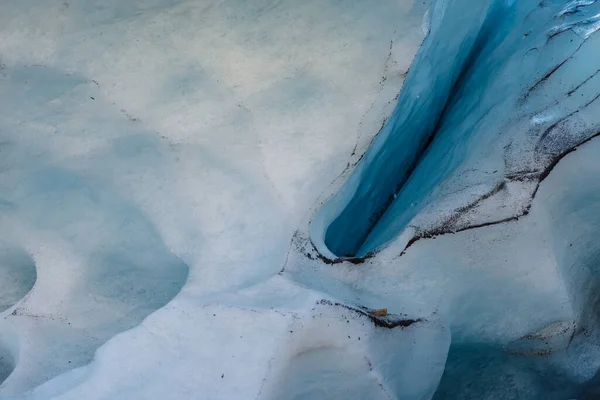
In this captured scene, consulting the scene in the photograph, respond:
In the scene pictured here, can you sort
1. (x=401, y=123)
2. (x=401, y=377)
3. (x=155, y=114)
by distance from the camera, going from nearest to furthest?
1. (x=401, y=377)
2. (x=155, y=114)
3. (x=401, y=123)

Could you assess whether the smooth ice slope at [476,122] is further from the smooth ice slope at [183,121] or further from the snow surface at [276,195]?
the smooth ice slope at [183,121]

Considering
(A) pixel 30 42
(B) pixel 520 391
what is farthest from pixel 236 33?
(B) pixel 520 391

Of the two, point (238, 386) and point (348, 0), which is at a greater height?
point (348, 0)

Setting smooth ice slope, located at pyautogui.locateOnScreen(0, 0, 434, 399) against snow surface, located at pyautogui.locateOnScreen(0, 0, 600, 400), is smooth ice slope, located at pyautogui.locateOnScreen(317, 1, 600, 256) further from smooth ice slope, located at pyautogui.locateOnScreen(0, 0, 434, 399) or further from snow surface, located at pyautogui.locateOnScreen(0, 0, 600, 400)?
smooth ice slope, located at pyautogui.locateOnScreen(0, 0, 434, 399)

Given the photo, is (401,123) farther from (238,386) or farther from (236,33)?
(238,386)

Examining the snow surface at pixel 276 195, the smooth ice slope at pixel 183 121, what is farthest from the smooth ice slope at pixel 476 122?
the smooth ice slope at pixel 183 121

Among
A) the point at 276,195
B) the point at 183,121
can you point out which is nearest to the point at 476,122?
the point at 276,195
